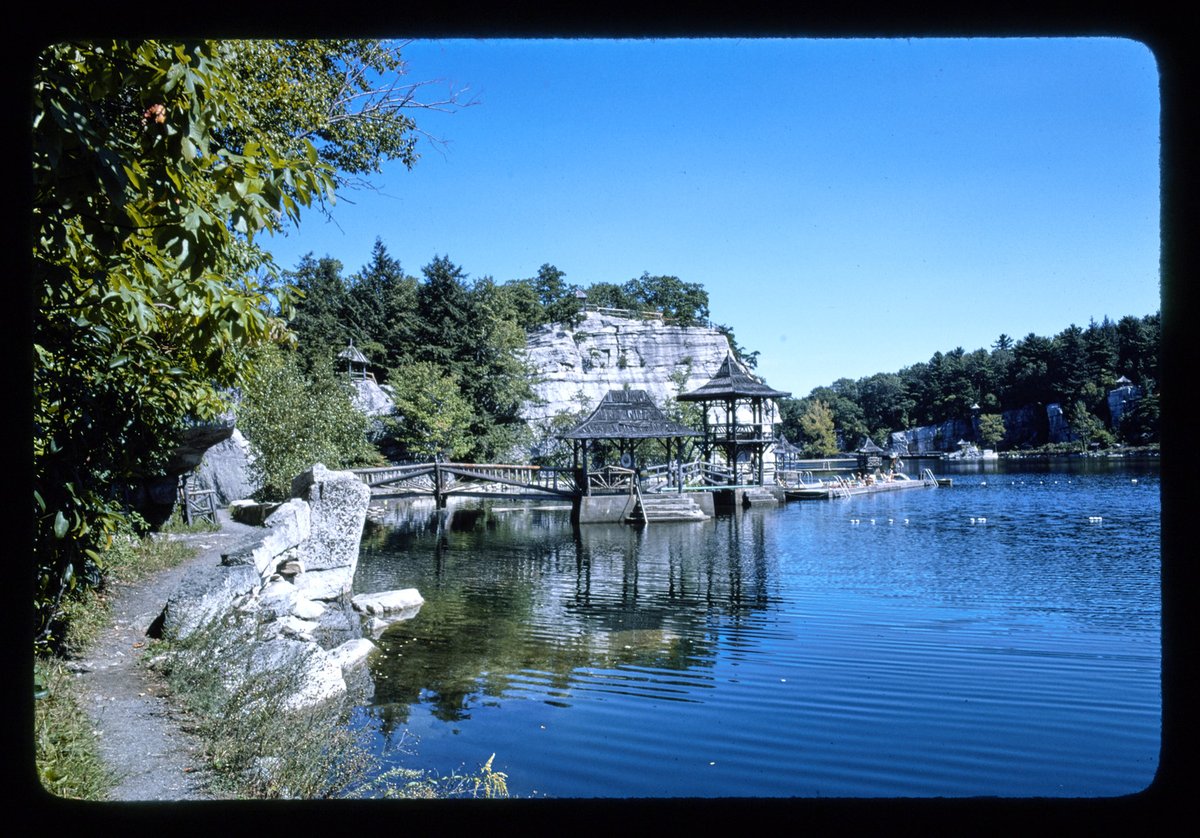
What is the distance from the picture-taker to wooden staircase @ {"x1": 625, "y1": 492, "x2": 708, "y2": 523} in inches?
950

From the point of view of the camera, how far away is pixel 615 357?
5159 cm

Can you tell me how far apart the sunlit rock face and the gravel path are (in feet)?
136

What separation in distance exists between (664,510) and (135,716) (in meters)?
20.4

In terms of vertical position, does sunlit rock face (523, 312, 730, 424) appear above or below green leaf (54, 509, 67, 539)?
above

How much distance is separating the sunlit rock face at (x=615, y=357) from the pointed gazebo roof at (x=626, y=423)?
71.6 feet

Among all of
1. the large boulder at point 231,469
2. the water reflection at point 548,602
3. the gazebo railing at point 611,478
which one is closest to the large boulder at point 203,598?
the water reflection at point 548,602

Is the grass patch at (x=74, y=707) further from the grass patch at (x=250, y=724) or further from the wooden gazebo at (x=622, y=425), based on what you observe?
the wooden gazebo at (x=622, y=425)

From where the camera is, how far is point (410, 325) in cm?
3581

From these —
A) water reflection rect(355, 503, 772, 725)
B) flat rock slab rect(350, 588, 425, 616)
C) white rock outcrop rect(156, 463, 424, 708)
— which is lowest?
water reflection rect(355, 503, 772, 725)

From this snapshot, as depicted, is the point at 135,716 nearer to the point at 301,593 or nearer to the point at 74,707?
the point at 74,707

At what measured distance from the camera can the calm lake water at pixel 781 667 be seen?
612 centimetres

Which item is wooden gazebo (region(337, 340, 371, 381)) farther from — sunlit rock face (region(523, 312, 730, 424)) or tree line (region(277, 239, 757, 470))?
sunlit rock face (region(523, 312, 730, 424))

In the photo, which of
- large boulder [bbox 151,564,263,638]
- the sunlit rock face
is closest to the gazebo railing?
large boulder [bbox 151,564,263,638]

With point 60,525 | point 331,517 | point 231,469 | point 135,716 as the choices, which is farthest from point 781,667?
point 231,469
